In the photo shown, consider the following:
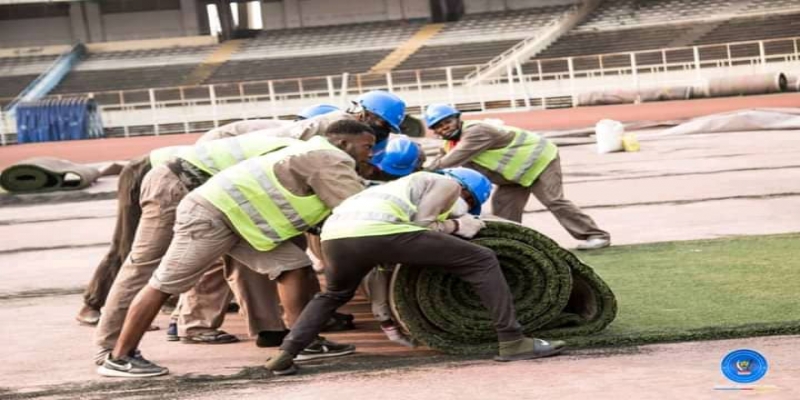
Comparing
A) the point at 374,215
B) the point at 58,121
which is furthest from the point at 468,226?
the point at 58,121

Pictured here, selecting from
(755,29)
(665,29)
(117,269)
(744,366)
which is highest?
(117,269)

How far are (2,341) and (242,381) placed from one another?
259 centimetres

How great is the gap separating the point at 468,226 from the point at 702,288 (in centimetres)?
222

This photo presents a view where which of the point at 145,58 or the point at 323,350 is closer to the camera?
the point at 323,350

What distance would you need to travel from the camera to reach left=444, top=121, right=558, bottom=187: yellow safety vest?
1088cm

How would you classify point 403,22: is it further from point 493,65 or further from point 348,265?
point 348,265

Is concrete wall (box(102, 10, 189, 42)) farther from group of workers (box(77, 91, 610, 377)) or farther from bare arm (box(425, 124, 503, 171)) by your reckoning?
group of workers (box(77, 91, 610, 377))

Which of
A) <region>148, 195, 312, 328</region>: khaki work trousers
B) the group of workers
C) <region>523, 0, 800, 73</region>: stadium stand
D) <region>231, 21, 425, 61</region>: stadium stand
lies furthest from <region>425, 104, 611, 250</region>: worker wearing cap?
<region>231, 21, 425, 61</region>: stadium stand

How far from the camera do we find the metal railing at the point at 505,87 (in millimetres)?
34656

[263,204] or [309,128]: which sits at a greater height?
[309,128]

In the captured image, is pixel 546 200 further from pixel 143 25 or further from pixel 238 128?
pixel 143 25

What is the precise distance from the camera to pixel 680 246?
10719 millimetres

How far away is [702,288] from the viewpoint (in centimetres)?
853

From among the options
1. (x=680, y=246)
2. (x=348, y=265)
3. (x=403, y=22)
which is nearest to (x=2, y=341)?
(x=348, y=265)
